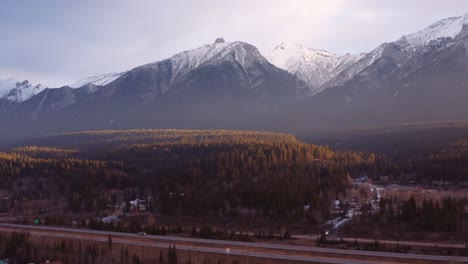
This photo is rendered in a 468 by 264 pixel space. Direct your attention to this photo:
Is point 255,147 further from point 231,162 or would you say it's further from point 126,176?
point 126,176

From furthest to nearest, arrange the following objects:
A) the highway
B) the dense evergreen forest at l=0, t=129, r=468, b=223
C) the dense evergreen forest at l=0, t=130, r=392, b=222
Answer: the dense evergreen forest at l=0, t=129, r=468, b=223, the dense evergreen forest at l=0, t=130, r=392, b=222, the highway

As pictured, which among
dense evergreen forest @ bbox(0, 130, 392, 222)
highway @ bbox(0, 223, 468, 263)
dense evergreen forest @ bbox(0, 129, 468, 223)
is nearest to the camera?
highway @ bbox(0, 223, 468, 263)

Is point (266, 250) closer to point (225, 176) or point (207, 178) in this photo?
point (207, 178)

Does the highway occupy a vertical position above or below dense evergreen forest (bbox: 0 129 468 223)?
below

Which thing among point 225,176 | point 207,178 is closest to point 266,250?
point 207,178

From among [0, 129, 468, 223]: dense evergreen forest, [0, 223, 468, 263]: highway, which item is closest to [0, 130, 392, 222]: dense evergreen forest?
[0, 129, 468, 223]: dense evergreen forest

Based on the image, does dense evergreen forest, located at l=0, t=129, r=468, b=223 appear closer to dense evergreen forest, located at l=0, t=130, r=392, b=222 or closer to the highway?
dense evergreen forest, located at l=0, t=130, r=392, b=222

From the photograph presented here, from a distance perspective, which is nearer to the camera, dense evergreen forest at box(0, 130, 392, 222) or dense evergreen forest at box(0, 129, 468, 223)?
dense evergreen forest at box(0, 130, 392, 222)
